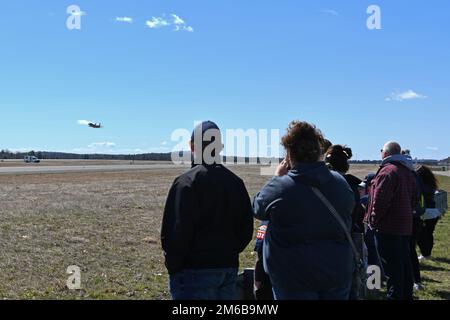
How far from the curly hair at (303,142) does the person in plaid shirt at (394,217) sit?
7.62 feet

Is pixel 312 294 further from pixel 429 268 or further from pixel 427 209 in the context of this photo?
pixel 429 268

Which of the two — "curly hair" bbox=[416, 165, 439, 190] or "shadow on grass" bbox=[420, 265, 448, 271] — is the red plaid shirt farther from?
"shadow on grass" bbox=[420, 265, 448, 271]

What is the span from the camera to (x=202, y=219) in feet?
11.7

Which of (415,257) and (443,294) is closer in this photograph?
(443,294)

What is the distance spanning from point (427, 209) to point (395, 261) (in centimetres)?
281

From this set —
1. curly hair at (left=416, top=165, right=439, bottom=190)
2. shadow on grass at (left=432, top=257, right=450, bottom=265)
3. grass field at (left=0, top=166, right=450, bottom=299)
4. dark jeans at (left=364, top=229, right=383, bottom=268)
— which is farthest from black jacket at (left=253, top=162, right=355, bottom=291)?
shadow on grass at (left=432, top=257, right=450, bottom=265)

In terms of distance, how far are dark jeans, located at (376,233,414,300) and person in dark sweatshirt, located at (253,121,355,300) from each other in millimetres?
2241

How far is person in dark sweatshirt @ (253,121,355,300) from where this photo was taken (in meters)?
3.37

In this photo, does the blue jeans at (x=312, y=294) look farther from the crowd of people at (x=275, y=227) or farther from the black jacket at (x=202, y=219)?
the black jacket at (x=202, y=219)

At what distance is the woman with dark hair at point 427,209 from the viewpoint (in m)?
8.09

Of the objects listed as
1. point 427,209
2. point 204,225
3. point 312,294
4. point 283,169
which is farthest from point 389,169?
point 204,225
